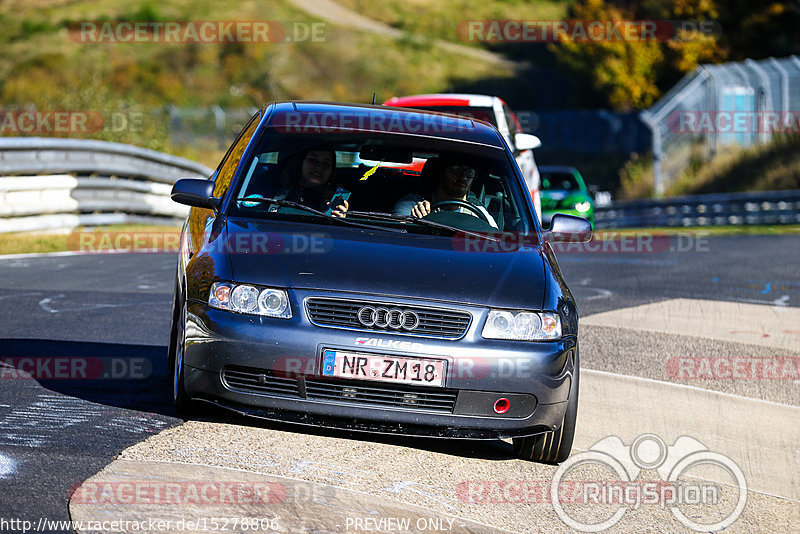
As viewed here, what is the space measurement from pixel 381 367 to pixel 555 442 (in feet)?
3.27

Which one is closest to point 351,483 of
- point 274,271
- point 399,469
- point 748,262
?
point 399,469

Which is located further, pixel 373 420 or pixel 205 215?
pixel 205 215

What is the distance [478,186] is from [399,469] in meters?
1.98

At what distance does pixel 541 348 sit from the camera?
552 centimetres

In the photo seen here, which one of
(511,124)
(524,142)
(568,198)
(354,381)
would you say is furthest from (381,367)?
(568,198)

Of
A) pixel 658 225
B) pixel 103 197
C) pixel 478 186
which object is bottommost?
pixel 658 225

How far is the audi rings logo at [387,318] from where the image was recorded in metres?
5.36

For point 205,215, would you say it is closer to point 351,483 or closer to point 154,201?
point 351,483

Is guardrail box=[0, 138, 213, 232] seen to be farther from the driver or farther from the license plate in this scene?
the license plate

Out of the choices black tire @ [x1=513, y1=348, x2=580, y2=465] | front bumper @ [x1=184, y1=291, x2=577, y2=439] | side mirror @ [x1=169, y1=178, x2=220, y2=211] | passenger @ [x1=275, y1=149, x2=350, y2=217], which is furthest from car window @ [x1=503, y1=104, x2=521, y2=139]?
front bumper @ [x1=184, y1=291, x2=577, y2=439]

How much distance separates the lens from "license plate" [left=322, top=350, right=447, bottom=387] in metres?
5.30

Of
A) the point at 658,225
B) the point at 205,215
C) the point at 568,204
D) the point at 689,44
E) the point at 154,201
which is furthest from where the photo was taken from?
the point at 689,44

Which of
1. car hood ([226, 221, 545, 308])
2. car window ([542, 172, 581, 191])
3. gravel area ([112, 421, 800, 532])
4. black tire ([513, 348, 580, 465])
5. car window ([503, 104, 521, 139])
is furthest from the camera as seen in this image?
car window ([542, 172, 581, 191])

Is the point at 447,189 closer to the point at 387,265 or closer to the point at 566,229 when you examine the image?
the point at 566,229
